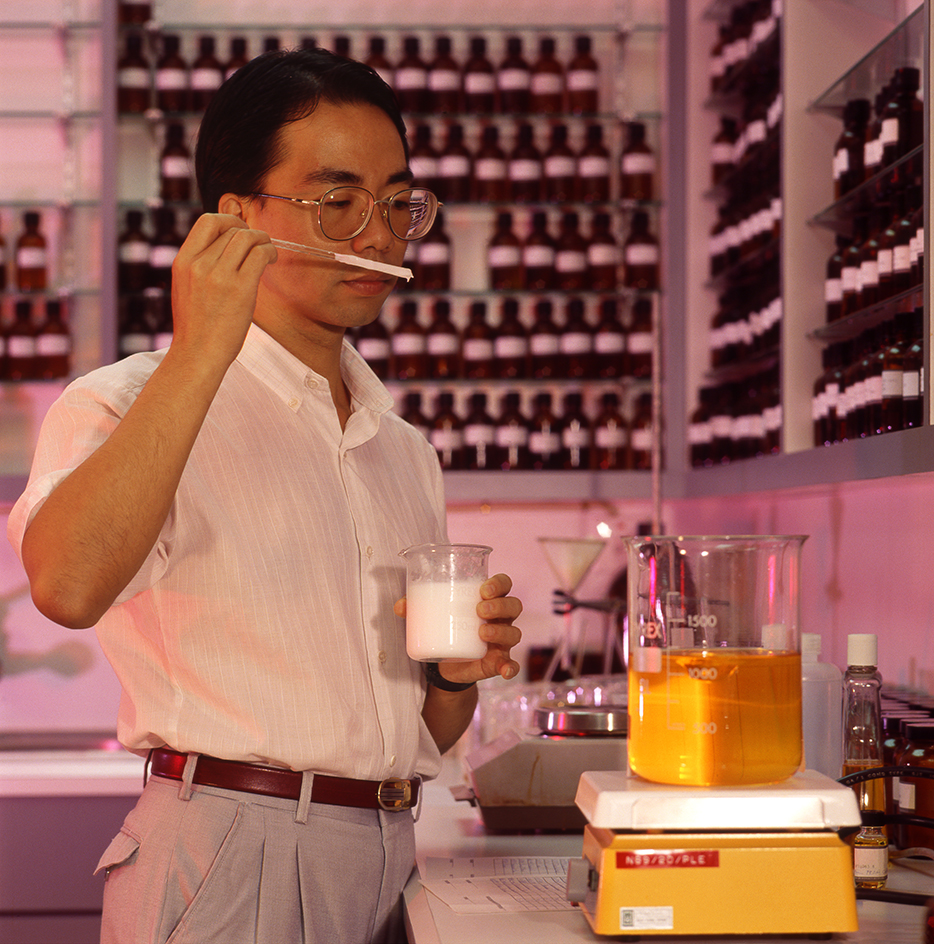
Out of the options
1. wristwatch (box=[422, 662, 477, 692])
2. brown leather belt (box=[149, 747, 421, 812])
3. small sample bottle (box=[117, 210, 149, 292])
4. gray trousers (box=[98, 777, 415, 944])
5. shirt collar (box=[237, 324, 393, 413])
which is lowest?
gray trousers (box=[98, 777, 415, 944])

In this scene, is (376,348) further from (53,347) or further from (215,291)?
(215,291)

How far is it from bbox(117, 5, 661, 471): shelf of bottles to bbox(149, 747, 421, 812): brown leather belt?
2.30 m

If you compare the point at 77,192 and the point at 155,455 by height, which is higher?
the point at 77,192

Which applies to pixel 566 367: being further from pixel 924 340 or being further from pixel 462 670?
pixel 462 670

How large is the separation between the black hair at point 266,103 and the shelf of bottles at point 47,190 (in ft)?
7.58

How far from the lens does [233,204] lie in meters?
1.58

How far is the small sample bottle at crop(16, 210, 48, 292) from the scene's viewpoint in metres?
3.74

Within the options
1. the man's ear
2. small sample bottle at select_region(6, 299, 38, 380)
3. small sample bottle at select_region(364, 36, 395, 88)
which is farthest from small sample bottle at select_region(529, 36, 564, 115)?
the man's ear

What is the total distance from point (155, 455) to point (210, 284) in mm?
185

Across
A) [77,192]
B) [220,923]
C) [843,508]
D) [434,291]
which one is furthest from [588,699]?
[77,192]

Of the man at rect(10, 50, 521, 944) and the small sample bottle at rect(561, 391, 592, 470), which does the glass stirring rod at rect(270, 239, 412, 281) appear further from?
the small sample bottle at rect(561, 391, 592, 470)

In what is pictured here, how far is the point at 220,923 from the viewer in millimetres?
1349

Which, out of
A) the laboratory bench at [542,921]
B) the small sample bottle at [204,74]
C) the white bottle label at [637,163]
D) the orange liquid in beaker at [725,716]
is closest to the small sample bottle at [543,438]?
the white bottle label at [637,163]

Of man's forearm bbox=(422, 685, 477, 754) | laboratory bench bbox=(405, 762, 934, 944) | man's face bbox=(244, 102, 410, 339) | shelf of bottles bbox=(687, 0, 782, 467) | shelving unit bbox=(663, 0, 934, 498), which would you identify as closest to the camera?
laboratory bench bbox=(405, 762, 934, 944)
